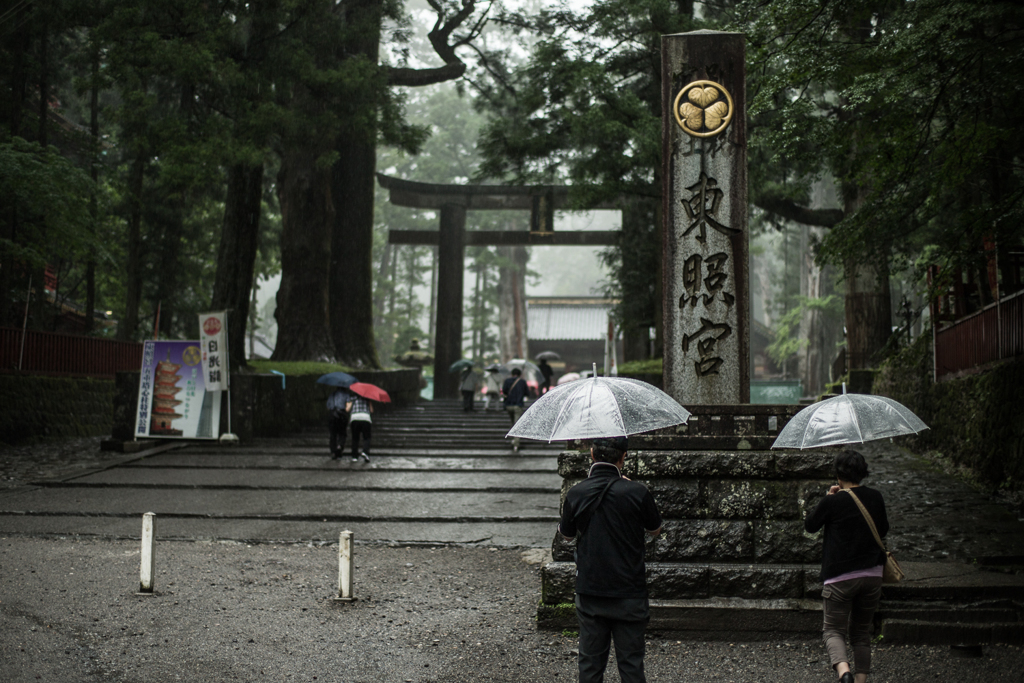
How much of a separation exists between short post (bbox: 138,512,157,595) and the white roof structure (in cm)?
3047

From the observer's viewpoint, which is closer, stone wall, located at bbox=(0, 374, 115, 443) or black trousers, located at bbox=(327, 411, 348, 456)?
black trousers, located at bbox=(327, 411, 348, 456)

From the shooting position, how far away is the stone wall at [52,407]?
15664mm

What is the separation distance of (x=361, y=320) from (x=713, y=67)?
584 inches

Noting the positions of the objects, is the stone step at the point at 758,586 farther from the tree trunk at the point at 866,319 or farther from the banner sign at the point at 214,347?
the tree trunk at the point at 866,319

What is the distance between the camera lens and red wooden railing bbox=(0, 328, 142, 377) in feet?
52.6

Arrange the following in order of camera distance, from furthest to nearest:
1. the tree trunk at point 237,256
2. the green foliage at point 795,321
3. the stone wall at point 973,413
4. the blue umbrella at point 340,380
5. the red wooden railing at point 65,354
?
the green foliage at point 795,321 → the red wooden railing at point 65,354 → the tree trunk at point 237,256 → the blue umbrella at point 340,380 → the stone wall at point 973,413

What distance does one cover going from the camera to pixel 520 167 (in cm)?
1708

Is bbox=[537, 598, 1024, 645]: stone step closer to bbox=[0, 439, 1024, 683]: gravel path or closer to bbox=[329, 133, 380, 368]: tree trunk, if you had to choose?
bbox=[0, 439, 1024, 683]: gravel path

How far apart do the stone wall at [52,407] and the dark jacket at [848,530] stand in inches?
590

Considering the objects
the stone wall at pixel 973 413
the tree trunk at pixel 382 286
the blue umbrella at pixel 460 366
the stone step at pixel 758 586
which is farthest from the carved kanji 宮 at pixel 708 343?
the tree trunk at pixel 382 286

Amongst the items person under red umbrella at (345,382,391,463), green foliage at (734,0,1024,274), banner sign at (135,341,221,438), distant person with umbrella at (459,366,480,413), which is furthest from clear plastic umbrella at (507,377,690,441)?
distant person with umbrella at (459,366,480,413)

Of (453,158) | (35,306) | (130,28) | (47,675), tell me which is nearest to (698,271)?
(47,675)

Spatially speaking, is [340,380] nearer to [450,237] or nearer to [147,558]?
[147,558]

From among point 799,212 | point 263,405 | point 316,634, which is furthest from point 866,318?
point 316,634
